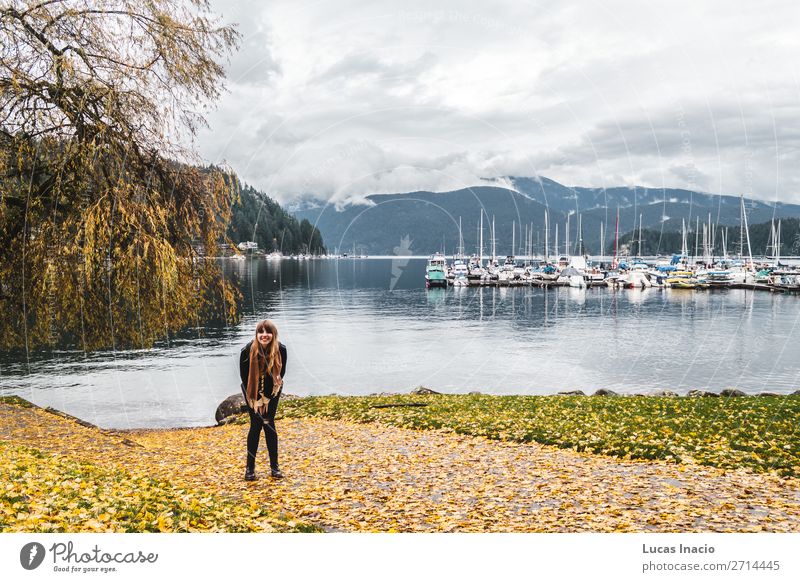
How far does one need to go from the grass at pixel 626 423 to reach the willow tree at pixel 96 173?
8.49 metres

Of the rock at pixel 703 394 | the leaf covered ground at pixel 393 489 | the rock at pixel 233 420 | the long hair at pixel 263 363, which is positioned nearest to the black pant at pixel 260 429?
the long hair at pixel 263 363

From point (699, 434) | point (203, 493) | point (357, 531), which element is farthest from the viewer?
point (699, 434)

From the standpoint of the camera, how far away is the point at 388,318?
8000 cm

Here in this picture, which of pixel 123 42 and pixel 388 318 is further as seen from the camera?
pixel 388 318

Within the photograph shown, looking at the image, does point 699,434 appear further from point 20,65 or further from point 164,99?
point 20,65

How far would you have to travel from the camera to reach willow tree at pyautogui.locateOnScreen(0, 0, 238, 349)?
550 inches

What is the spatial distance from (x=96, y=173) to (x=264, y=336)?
26.4 feet

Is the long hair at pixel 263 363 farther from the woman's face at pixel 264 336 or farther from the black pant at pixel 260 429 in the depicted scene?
the black pant at pixel 260 429

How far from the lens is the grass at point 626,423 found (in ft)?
44.9

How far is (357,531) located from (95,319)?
10455 millimetres

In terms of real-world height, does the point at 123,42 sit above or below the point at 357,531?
above

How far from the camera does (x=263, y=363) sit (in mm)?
10578

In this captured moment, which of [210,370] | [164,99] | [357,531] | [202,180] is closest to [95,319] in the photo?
[202,180]

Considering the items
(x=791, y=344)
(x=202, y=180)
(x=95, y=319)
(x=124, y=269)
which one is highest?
(x=202, y=180)
